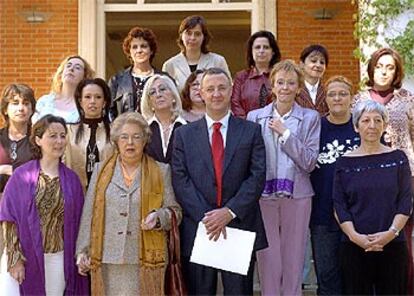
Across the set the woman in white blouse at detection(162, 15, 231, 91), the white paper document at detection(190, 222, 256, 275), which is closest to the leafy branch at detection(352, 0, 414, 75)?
the woman in white blouse at detection(162, 15, 231, 91)

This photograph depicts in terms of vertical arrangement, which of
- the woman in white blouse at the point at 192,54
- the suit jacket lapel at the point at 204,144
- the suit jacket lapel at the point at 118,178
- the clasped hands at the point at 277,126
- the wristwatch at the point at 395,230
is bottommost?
the wristwatch at the point at 395,230

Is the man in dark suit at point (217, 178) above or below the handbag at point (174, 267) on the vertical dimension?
above

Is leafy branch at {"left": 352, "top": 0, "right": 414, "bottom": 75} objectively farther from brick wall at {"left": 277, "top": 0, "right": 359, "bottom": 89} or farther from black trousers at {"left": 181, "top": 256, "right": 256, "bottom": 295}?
black trousers at {"left": 181, "top": 256, "right": 256, "bottom": 295}

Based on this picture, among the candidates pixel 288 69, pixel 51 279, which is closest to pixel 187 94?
pixel 288 69

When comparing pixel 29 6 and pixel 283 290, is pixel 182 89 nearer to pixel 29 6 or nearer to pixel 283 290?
pixel 283 290

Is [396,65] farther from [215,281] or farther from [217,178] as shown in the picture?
[215,281]

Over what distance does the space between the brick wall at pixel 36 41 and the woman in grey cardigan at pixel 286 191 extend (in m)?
5.36

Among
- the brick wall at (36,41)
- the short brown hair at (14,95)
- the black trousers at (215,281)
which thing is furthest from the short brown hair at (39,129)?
the brick wall at (36,41)

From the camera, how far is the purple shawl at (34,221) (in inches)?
203

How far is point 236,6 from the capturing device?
1065cm

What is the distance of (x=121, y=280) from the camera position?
5.14 metres

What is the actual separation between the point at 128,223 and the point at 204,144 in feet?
2.35

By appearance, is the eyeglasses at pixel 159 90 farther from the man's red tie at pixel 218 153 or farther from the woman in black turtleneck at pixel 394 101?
the woman in black turtleneck at pixel 394 101

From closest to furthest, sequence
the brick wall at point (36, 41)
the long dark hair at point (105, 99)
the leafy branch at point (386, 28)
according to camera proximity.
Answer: the long dark hair at point (105, 99), the leafy branch at point (386, 28), the brick wall at point (36, 41)
